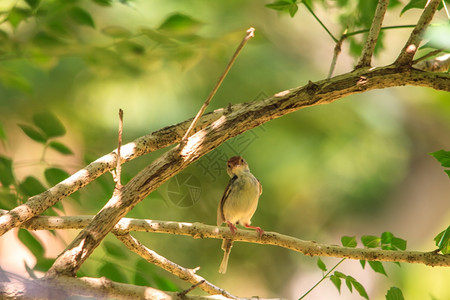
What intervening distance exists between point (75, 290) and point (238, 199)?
1883 millimetres

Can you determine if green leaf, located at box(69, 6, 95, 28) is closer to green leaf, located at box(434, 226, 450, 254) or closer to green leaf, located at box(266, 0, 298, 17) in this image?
green leaf, located at box(266, 0, 298, 17)

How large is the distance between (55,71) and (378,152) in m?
3.67

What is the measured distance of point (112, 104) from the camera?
5.30 m

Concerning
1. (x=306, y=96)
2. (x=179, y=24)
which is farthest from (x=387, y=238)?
(x=179, y=24)

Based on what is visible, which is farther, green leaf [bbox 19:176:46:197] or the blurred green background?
the blurred green background

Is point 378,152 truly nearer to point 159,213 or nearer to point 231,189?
point 159,213

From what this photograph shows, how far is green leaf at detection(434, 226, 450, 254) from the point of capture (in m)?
1.63

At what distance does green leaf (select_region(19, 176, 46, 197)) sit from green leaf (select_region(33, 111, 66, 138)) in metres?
0.19

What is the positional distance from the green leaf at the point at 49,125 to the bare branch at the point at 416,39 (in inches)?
50.4

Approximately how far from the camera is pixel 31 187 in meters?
2.01

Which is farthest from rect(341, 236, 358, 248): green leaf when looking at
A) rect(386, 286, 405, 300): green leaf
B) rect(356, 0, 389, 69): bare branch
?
rect(356, 0, 389, 69): bare branch

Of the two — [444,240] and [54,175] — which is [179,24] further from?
[444,240]

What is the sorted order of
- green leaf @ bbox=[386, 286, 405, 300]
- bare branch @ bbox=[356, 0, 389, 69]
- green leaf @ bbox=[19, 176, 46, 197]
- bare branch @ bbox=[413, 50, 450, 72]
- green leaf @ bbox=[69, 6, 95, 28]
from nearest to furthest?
green leaf @ bbox=[386, 286, 405, 300]
bare branch @ bbox=[356, 0, 389, 69]
green leaf @ bbox=[19, 176, 46, 197]
bare branch @ bbox=[413, 50, 450, 72]
green leaf @ bbox=[69, 6, 95, 28]

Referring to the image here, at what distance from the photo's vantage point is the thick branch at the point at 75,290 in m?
1.32
